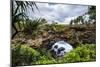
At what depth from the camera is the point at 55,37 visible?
2.59 m

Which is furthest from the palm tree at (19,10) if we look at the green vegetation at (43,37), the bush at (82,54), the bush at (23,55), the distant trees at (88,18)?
the bush at (82,54)

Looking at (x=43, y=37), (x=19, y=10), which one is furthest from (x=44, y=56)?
(x=19, y=10)

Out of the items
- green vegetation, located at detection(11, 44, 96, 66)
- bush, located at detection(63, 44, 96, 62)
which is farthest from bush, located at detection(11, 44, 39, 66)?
bush, located at detection(63, 44, 96, 62)

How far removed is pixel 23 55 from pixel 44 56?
263 millimetres

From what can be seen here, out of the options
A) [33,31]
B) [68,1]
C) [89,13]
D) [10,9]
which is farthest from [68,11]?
[10,9]

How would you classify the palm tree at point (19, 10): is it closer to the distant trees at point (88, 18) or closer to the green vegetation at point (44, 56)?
the green vegetation at point (44, 56)

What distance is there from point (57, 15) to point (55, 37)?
0.92 ft

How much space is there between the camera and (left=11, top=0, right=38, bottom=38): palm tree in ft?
7.91

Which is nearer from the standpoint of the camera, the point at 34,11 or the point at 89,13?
the point at 34,11

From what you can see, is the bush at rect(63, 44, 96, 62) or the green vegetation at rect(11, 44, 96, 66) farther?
the bush at rect(63, 44, 96, 62)

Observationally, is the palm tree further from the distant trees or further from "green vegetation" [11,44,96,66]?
the distant trees
